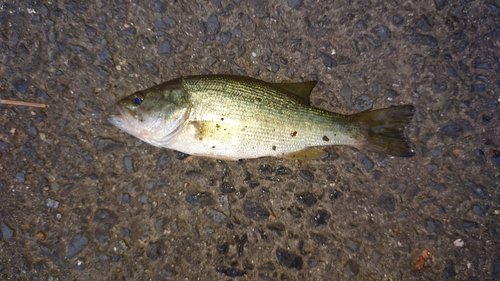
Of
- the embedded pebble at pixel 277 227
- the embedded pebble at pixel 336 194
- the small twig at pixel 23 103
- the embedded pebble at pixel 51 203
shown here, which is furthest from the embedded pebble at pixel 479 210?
the small twig at pixel 23 103

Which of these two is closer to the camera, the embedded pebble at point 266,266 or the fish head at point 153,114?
the fish head at point 153,114

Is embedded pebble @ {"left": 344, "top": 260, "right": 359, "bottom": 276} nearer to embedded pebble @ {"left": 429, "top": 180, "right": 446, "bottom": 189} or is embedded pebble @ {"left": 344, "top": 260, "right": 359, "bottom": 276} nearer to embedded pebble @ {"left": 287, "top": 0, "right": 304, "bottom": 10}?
embedded pebble @ {"left": 429, "top": 180, "right": 446, "bottom": 189}

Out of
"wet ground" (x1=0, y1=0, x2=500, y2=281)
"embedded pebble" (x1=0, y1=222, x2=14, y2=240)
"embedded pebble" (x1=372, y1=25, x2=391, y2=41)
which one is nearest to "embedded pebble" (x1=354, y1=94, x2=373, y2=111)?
"wet ground" (x1=0, y1=0, x2=500, y2=281)

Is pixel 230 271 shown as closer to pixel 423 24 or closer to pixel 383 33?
pixel 383 33

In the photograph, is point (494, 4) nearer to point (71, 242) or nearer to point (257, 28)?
point (257, 28)

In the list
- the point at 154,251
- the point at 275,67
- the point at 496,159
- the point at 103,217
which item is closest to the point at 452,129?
the point at 496,159

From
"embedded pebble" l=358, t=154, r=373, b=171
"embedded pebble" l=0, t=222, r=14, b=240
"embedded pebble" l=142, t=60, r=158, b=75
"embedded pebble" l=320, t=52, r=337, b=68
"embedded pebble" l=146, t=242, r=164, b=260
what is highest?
"embedded pebble" l=320, t=52, r=337, b=68

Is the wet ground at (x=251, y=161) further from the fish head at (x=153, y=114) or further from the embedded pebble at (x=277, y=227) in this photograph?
the fish head at (x=153, y=114)
